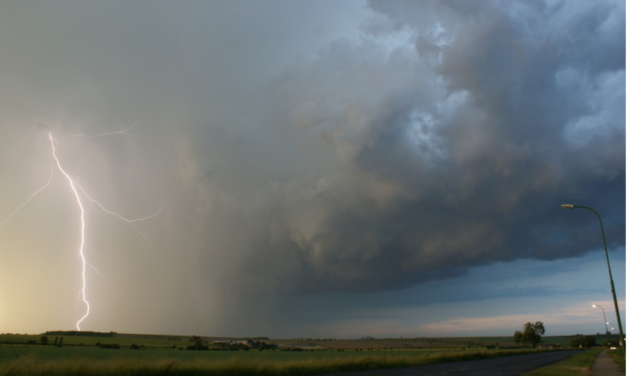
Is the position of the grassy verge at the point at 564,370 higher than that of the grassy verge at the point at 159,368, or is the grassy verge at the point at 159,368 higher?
the grassy verge at the point at 159,368

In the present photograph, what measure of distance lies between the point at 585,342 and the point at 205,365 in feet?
718

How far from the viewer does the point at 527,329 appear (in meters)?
151

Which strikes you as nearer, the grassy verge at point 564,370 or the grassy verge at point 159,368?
the grassy verge at point 159,368

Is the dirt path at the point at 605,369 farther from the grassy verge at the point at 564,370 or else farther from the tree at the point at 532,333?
the tree at the point at 532,333

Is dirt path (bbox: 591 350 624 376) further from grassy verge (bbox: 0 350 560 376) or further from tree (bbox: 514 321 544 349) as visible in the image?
tree (bbox: 514 321 544 349)

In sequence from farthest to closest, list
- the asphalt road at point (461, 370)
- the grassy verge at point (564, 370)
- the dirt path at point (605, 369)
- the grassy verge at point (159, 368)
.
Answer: the dirt path at point (605, 369) → the asphalt road at point (461, 370) → the grassy verge at point (564, 370) → the grassy verge at point (159, 368)

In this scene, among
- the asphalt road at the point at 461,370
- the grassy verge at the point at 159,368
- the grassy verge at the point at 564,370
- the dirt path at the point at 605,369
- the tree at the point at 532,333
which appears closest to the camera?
the grassy verge at the point at 159,368

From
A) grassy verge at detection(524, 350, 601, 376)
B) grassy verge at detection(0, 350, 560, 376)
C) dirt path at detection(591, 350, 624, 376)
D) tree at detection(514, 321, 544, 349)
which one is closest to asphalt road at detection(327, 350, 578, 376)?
grassy verge at detection(524, 350, 601, 376)

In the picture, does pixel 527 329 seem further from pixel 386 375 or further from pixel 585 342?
pixel 386 375

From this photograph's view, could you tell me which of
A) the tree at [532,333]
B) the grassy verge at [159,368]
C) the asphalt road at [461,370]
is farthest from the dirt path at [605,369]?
the tree at [532,333]

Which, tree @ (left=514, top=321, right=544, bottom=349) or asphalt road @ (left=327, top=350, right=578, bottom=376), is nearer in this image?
asphalt road @ (left=327, top=350, right=578, bottom=376)

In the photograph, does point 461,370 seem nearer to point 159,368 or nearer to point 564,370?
point 564,370

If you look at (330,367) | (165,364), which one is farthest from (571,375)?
(165,364)

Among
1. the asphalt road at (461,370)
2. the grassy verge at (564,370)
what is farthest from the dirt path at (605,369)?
the asphalt road at (461,370)
